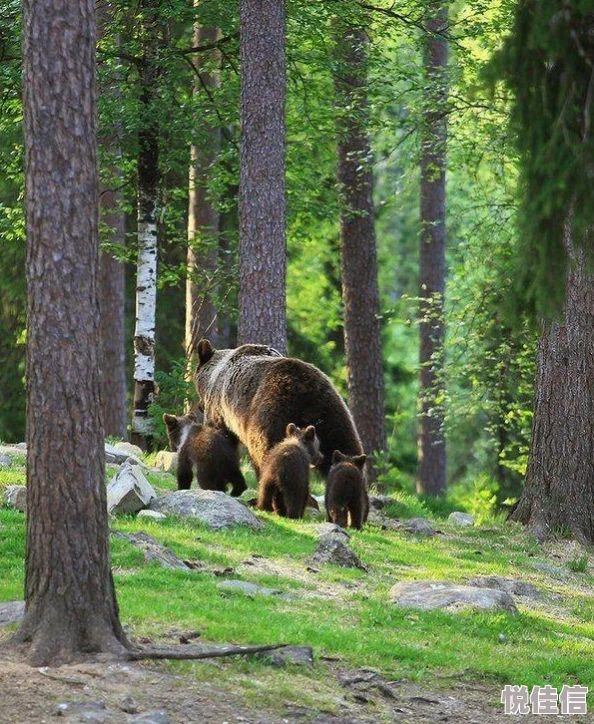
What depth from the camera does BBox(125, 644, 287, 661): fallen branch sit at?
8375 mm

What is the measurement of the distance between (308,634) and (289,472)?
4593 mm

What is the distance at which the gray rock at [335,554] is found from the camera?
12644 millimetres

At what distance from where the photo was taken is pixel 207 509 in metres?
13.7

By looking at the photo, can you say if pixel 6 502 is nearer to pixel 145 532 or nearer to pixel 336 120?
pixel 145 532

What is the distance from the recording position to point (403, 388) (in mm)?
45531

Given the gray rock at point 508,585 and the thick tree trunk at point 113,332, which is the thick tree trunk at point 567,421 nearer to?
the gray rock at point 508,585

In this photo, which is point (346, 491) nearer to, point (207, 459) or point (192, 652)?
point (207, 459)

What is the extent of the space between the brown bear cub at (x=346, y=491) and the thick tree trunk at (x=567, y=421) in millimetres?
2777

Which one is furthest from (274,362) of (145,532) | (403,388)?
(403,388)

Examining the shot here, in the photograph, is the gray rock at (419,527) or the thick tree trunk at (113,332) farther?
the thick tree trunk at (113,332)

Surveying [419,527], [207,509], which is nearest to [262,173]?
[419,527]

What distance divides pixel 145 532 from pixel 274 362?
3842mm

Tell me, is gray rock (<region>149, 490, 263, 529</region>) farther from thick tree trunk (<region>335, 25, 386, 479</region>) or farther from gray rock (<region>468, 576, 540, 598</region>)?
thick tree trunk (<region>335, 25, 386, 479</region>)

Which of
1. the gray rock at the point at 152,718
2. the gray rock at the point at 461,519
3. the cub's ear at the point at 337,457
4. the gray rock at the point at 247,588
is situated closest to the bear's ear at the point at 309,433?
the cub's ear at the point at 337,457
